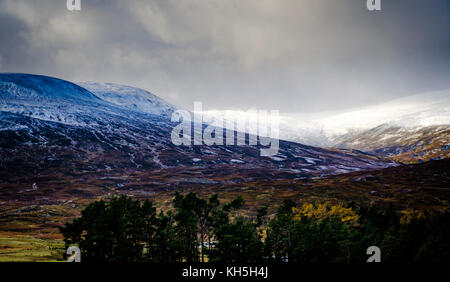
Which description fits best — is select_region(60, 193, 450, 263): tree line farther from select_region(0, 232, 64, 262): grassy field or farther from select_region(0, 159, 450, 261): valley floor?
select_region(0, 159, 450, 261): valley floor

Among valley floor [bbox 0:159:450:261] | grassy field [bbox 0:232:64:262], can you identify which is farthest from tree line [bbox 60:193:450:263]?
valley floor [bbox 0:159:450:261]

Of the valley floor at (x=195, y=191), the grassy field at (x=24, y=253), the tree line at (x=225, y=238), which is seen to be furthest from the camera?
the valley floor at (x=195, y=191)

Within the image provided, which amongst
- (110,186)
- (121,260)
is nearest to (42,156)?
(110,186)

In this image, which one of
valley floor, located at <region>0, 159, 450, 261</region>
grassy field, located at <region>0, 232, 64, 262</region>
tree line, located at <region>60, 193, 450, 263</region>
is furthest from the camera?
valley floor, located at <region>0, 159, 450, 261</region>

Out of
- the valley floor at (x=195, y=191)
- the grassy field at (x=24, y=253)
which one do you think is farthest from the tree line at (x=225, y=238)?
the valley floor at (x=195, y=191)

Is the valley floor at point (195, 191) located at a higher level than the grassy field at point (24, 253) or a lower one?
higher

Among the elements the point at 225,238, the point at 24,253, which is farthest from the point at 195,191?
the point at 225,238

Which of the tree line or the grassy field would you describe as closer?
the tree line

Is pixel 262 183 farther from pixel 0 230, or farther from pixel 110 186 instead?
pixel 0 230

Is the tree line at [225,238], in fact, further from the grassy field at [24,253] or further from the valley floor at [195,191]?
the valley floor at [195,191]

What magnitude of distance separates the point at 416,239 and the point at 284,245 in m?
26.9

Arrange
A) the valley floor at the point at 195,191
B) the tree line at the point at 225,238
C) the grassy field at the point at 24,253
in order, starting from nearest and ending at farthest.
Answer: the tree line at the point at 225,238
the grassy field at the point at 24,253
the valley floor at the point at 195,191

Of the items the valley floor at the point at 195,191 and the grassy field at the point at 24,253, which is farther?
the valley floor at the point at 195,191
